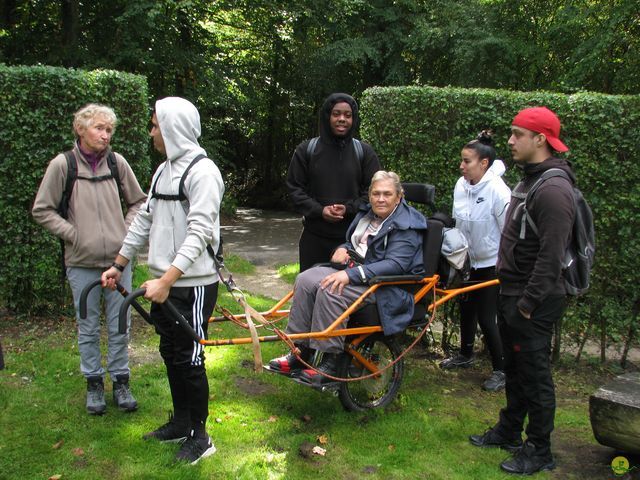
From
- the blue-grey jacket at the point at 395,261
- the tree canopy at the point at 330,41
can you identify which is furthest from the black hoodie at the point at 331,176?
the tree canopy at the point at 330,41

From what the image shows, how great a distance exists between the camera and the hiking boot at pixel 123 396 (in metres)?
4.43

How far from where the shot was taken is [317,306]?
4137 mm

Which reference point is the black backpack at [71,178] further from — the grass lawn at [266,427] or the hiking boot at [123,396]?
the grass lawn at [266,427]

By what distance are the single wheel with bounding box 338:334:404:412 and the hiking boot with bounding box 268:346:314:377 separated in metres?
0.32

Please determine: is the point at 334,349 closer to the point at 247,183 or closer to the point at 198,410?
the point at 198,410

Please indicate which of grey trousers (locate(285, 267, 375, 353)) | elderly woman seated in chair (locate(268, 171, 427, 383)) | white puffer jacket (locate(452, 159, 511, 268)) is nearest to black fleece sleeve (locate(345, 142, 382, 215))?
elderly woman seated in chair (locate(268, 171, 427, 383))

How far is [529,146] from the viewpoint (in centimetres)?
369

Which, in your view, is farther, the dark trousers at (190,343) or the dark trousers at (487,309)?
the dark trousers at (487,309)

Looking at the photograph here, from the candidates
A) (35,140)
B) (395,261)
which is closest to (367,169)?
(395,261)

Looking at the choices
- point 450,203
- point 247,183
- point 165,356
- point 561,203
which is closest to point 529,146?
point 561,203

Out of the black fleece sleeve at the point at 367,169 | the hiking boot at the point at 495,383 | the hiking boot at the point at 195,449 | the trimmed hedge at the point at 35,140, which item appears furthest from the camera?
the trimmed hedge at the point at 35,140

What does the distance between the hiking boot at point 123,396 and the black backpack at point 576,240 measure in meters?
2.95

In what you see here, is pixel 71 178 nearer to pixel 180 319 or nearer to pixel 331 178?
pixel 180 319

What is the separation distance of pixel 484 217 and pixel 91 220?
3.02 m
